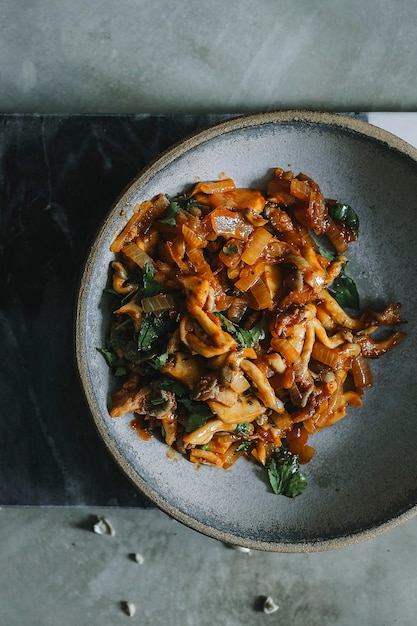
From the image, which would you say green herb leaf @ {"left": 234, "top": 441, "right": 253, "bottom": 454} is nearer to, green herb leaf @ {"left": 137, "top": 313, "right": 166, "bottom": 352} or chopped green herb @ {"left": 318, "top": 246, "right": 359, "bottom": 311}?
green herb leaf @ {"left": 137, "top": 313, "right": 166, "bottom": 352}

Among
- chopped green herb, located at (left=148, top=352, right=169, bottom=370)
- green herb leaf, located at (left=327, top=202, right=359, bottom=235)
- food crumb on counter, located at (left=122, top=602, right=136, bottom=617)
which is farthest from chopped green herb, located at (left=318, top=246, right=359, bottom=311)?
food crumb on counter, located at (left=122, top=602, right=136, bottom=617)

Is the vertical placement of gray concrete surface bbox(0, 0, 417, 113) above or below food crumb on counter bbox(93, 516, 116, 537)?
above

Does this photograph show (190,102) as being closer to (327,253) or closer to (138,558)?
(327,253)

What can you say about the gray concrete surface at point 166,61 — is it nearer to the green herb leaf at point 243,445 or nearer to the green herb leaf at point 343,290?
the green herb leaf at point 343,290

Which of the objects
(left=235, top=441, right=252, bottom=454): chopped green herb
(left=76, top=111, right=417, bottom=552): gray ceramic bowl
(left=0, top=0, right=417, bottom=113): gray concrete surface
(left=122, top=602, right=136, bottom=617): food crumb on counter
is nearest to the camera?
(left=76, top=111, right=417, bottom=552): gray ceramic bowl

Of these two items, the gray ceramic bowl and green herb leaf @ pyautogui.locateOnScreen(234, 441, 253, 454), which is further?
green herb leaf @ pyautogui.locateOnScreen(234, 441, 253, 454)

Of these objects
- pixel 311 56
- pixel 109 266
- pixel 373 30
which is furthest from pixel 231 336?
pixel 373 30

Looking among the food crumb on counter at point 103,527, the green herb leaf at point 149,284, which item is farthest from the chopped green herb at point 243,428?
the food crumb on counter at point 103,527
